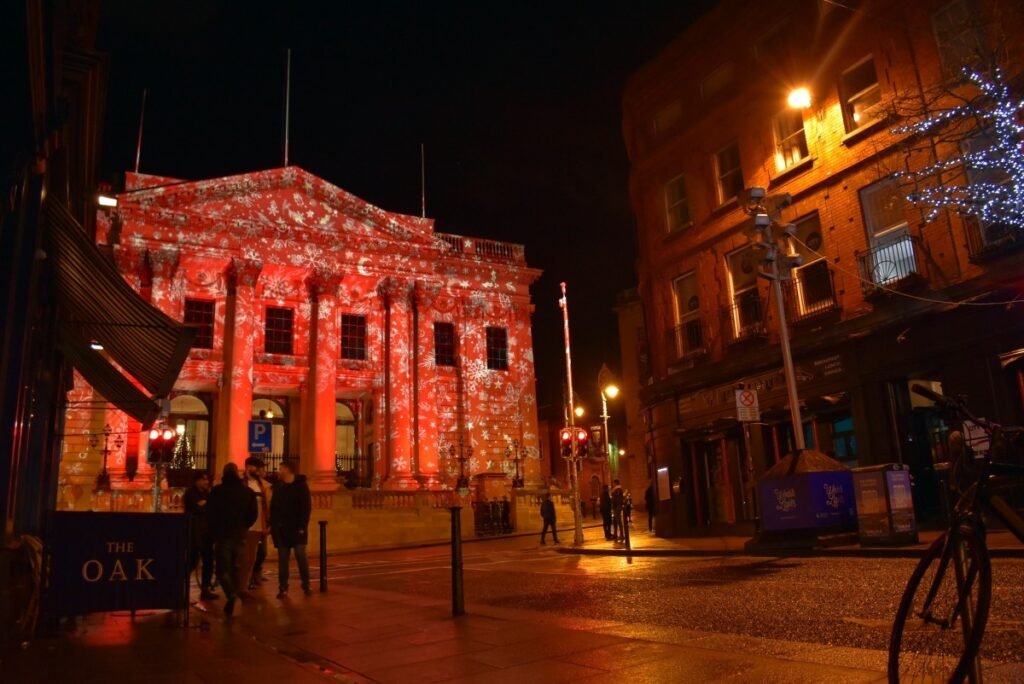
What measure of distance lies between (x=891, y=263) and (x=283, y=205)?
29.0m

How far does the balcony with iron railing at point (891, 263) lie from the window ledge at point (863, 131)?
2325 mm

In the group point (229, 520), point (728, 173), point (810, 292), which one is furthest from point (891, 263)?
point (229, 520)

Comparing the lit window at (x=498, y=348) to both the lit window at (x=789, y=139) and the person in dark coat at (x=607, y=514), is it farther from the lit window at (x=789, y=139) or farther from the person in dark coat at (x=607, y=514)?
the lit window at (x=789, y=139)

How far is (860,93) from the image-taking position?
18453 millimetres

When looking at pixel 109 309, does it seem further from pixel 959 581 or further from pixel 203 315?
pixel 203 315

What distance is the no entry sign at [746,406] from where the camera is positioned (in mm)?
15992

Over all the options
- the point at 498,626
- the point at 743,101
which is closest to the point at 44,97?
the point at 498,626

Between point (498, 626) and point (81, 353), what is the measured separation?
28.5 ft

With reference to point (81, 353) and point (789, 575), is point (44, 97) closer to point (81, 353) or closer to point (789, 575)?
point (81, 353)

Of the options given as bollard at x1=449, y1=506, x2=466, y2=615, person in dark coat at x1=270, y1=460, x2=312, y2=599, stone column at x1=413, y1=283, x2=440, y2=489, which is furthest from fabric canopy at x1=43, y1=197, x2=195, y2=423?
stone column at x1=413, y1=283, x2=440, y2=489

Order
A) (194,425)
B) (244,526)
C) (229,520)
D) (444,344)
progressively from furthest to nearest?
1. (444,344)
2. (194,425)
3. (244,526)
4. (229,520)

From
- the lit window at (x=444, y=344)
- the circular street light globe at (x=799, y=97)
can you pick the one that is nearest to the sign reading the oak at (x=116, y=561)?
the circular street light globe at (x=799, y=97)

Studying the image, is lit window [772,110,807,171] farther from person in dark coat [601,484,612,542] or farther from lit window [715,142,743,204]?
person in dark coat [601,484,612,542]

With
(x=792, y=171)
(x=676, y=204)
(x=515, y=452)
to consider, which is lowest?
(x=515, y=452)
